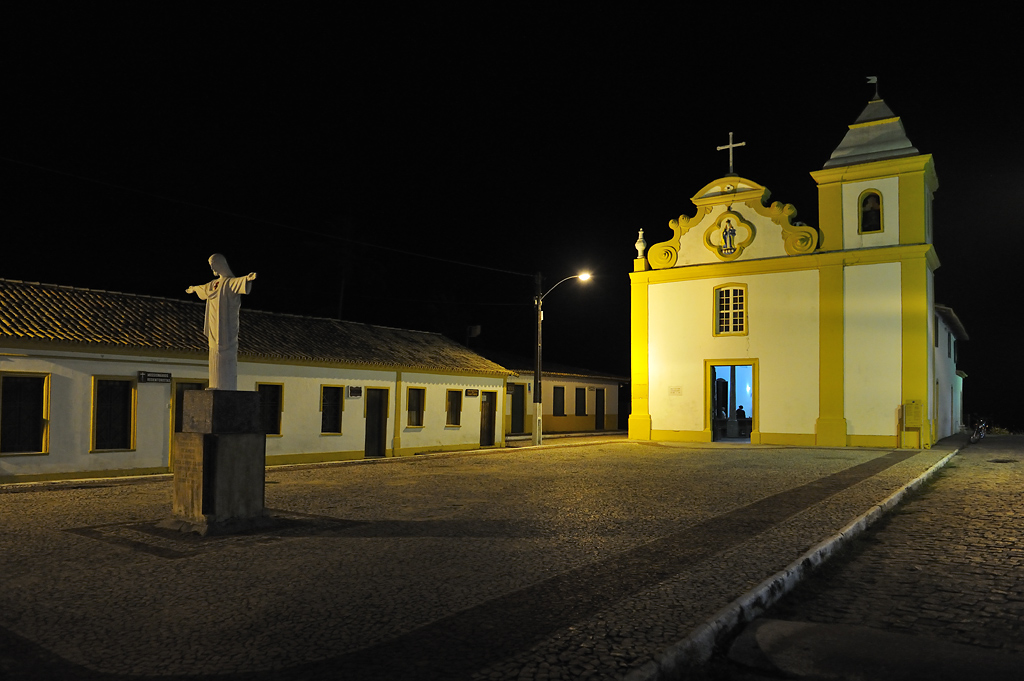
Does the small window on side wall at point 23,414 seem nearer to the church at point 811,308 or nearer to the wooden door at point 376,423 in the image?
the wooden door at point 376,423

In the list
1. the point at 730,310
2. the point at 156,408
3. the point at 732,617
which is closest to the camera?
the point at 732,617

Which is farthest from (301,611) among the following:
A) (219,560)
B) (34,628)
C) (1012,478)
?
(1012,478)

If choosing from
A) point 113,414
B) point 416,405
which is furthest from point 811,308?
point 113,414

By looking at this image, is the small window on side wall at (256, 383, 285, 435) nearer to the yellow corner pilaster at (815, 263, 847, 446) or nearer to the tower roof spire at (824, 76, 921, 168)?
the yellow corner pilaster at (815, 263, 847, 446)

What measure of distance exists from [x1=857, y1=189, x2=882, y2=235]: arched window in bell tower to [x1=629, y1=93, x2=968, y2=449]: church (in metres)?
0.04

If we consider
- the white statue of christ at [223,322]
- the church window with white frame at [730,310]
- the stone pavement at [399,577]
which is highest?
the church window with white frame at [730,310]

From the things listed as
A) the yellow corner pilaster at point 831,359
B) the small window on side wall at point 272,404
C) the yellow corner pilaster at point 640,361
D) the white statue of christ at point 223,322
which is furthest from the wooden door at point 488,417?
the white statue of christ at point 223,322

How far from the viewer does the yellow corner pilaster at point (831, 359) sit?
22.5m

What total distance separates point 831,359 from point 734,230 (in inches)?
209

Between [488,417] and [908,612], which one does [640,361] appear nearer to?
[488,417]

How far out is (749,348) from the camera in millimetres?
24281

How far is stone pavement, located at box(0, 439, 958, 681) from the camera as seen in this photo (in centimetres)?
412

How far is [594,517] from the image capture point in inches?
358

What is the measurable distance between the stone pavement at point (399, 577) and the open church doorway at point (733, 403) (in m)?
15.3
